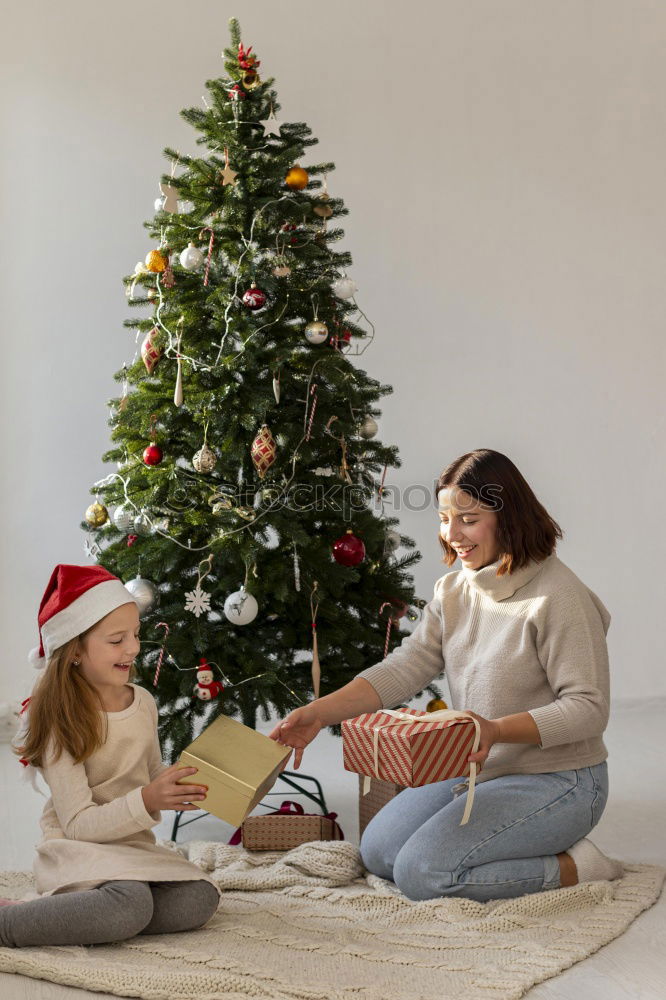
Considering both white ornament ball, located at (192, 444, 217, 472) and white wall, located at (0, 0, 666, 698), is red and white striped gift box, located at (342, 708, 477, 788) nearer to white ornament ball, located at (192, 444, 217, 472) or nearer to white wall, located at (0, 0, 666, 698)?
white ornament ball, located at (192, 444, 217, 472)

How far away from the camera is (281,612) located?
2.73m

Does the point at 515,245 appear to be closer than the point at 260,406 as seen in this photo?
No

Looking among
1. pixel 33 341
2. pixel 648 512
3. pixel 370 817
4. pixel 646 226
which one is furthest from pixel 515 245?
pixel 370 817

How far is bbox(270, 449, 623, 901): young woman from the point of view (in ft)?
7.09

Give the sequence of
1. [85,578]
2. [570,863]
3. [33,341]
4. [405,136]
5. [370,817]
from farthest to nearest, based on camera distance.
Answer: [405,136] < [33,341] < [370,817] < [570,863] < [85,578]

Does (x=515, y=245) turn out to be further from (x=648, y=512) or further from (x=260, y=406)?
(x=260, y=406)

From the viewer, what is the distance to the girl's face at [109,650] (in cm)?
200

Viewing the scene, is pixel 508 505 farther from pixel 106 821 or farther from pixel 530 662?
pixel 106 821

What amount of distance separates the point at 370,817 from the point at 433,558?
1.79 meters

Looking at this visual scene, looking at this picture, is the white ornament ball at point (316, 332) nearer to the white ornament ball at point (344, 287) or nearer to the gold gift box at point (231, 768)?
the white ornament ball at point (344, 287)

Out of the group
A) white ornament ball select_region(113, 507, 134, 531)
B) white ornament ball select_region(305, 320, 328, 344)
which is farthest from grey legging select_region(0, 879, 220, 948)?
white ornament ball select_region(305, 320, 328, 344)

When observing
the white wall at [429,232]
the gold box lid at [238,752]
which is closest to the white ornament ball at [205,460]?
the gold box lid at [238,752]

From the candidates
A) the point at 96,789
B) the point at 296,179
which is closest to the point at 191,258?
the point at 296,179

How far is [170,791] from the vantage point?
189cm
